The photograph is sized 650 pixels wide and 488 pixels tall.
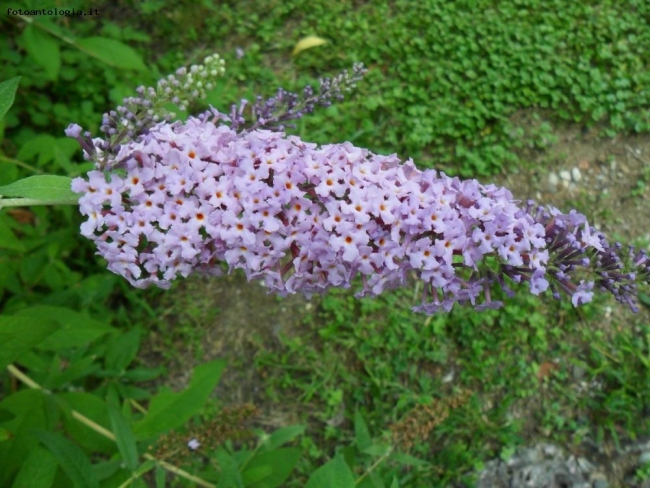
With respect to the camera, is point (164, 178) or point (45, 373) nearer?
point (164, 178)

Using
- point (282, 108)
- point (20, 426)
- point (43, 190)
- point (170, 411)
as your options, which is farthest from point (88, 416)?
point (282, 108)

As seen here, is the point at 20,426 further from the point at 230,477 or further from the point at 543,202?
the point at 543,202

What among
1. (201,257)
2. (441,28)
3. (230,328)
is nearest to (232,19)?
(441,28)

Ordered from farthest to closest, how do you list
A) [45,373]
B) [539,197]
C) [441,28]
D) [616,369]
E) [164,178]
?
[441,28] < [539,197] < [616,369] < [45,373] < [164,178]

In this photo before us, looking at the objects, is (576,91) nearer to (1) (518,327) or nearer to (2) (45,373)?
(1) (518,327)

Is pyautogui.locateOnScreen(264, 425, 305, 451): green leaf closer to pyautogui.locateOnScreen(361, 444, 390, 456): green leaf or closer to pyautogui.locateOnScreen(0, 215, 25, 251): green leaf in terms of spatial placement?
pyautogui.locateOnScreen(361, 444, 390, 456): green leaf

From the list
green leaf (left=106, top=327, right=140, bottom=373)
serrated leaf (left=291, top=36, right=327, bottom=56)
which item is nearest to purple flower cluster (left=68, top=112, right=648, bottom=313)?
green leaf (left=106, top=327, right=140, bottom=373)

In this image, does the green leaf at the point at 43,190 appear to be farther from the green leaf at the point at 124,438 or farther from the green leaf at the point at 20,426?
the green leaf at the point at 20,426
